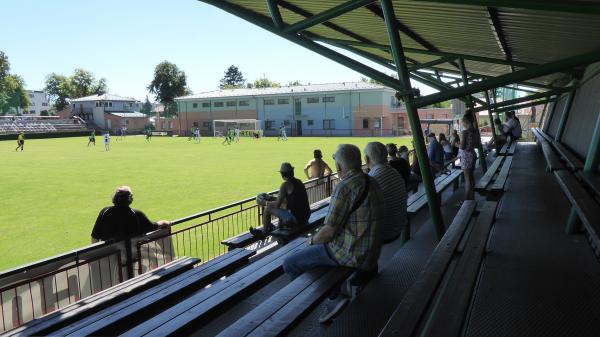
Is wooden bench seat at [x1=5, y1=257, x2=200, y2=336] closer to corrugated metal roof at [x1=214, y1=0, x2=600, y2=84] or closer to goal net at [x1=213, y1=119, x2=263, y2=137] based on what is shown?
corrugated metal roof at [x1=214, y1=0, x2=600, y2=84]

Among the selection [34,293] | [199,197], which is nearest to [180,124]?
[199,197]

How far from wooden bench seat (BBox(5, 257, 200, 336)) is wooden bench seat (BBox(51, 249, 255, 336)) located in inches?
10.1

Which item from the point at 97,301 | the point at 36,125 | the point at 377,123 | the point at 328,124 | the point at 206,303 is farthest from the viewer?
the point at 36,125

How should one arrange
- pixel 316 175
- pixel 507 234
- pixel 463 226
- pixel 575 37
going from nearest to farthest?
pixel 463 226 → pixel 507 234 → pixel 575 37 → pixel 316 175

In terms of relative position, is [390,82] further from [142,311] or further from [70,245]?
[70,245]

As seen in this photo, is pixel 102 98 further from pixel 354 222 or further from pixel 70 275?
pixel 354 222

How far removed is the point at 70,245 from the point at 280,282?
5.40 metres

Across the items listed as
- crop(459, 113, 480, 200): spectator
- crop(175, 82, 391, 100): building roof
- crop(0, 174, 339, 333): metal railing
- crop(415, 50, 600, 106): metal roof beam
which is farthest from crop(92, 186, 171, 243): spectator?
crop(175, 82, 391, 100): building roof

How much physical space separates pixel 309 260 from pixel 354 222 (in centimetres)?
56

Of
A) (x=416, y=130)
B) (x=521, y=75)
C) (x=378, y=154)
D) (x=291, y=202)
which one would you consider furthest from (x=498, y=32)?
(x=291, y=202)

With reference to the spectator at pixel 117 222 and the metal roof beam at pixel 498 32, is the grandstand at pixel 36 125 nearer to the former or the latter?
the spectator at pixel 117 222

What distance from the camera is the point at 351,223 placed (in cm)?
328

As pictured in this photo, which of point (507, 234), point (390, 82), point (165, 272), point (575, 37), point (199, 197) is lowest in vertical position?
point (199, 197)

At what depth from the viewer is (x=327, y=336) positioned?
10.1ft
